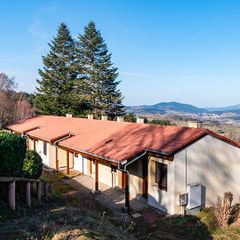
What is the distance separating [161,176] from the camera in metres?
14.8

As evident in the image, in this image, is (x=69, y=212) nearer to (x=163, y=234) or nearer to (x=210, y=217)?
(x=163, y=234)

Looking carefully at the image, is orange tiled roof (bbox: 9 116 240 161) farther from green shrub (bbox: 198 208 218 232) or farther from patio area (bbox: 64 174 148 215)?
green shrub (bbox: 198 208 218 232)

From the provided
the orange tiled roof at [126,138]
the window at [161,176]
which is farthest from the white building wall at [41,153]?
the window at [161,176]

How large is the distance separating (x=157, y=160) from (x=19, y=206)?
282 inches

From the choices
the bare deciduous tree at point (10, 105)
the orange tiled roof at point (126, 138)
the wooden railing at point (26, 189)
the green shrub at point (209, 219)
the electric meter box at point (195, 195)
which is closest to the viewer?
the wooden railing at point (26, 189)

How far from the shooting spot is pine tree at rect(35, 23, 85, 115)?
162ft

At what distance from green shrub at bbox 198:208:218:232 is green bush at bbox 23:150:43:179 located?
7.91 meters

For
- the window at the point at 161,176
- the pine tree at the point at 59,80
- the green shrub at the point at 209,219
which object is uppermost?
the pine tree at the point at 59,80

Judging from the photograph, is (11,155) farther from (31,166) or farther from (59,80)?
(59,80)

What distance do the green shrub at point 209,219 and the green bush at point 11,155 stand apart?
837cm

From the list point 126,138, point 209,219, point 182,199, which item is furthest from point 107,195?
point 209,219

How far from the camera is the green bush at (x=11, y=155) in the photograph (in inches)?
419

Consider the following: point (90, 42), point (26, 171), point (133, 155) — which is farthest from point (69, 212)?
point (90, 42)

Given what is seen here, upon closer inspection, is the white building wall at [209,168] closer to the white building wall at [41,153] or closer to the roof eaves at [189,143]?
the roof eaves at [189,143]
